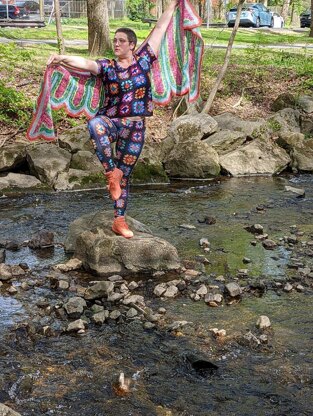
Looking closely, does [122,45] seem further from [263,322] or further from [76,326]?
[263,322]

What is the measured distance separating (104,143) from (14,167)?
5322 millimetres

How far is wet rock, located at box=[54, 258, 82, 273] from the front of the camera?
718 centimetres

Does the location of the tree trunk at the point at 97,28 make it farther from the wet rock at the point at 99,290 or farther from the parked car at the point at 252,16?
the parked car at the point at 252,16

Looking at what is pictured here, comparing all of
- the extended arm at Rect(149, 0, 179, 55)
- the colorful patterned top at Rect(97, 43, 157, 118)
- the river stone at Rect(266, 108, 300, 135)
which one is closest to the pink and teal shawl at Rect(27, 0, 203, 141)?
the extended arm at Rect(149, 0, 179, 55)

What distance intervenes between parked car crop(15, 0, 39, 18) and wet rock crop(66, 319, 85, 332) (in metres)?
31.4

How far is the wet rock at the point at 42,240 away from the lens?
8.06 meters

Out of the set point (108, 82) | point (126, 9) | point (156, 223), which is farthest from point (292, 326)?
point (126, 9)

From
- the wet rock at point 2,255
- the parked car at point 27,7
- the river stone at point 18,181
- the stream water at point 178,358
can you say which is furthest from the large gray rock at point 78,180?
the parked car at point 27,7

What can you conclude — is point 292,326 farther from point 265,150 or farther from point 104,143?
point 265,150

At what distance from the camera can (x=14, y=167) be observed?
38.0 ft

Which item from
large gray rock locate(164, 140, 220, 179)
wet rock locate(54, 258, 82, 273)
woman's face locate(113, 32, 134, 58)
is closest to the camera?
woman's face locate(113, 32, 134, 58)

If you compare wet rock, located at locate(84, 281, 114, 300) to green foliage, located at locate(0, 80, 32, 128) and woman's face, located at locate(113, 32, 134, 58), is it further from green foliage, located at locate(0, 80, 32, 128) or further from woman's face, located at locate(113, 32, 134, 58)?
green foliage, located at locate(0, 80, 32, 128)

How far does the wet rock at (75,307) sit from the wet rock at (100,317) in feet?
0.53

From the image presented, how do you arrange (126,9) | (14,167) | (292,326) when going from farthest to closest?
(126,9) → (14,167) → (292,326)
